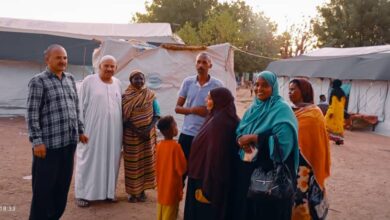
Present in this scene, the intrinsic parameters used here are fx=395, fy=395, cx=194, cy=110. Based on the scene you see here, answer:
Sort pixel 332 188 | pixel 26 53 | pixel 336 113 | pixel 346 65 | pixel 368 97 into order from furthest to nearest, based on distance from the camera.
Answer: pixel 346 65 → pixel 368 97 → pixel 26 53 → pixel 336 113 → pixel 332 188

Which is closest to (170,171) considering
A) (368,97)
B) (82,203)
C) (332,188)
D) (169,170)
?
(169,170)

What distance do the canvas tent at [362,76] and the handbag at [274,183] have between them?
1094cm

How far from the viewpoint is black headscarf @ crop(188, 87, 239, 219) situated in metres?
2.76

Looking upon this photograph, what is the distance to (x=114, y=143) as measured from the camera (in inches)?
173

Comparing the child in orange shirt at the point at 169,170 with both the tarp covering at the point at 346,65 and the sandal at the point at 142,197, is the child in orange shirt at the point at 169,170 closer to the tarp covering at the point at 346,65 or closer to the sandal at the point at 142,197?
the sandal at the point at 142,197

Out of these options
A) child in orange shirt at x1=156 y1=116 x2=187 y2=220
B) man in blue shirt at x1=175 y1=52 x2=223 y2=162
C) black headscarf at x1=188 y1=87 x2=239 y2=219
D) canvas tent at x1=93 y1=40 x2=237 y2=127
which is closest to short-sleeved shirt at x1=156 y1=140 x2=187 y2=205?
child in orange shirt at x1=156 y1=116 x2=187 y2=220

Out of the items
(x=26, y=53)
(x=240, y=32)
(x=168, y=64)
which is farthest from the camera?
(x=240, y=32)

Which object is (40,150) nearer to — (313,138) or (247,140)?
(247,140)

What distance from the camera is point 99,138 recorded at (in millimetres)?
4301

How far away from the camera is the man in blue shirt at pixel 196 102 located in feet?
12.1

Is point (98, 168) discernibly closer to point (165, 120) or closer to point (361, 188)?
point (165, 120)

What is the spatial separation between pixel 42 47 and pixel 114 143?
381 inches

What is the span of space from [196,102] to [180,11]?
3260cm

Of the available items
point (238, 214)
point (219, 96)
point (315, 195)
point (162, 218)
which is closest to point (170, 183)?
point (162, 218)
